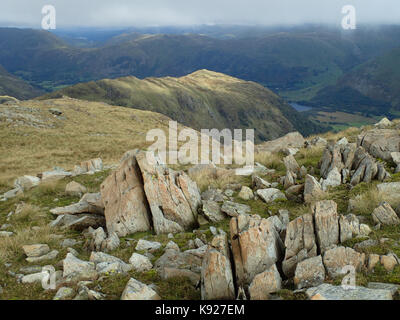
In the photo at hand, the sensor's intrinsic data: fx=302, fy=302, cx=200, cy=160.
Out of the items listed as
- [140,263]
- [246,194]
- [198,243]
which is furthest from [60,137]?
[140,263]

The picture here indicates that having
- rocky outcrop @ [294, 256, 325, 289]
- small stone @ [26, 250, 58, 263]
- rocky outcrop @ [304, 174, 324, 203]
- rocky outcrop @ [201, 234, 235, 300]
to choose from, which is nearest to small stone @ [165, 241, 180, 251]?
rocky outcrop @ [201, 234, 235, 300]

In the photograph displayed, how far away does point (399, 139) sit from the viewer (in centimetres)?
1636

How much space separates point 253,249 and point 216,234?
10.4 feet

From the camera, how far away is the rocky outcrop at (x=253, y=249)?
783 cm

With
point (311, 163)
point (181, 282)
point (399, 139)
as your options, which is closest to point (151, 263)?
point (181, 282)

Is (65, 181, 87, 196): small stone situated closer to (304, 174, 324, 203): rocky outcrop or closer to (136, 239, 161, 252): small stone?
(136, 239, 161, 252): small stone

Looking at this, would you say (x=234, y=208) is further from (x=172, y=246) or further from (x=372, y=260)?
(x=372, y=260)

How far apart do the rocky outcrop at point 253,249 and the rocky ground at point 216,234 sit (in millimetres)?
27

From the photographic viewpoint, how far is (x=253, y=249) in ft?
26.4

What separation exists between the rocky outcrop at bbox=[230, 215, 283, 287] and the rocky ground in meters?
0.03

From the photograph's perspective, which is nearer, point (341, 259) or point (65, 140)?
point (341, 259)

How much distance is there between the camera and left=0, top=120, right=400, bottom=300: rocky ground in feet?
23.9

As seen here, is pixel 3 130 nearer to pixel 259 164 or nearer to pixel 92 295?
pixel 259 164
